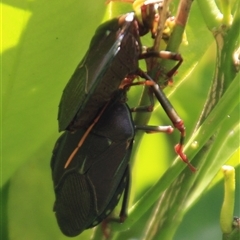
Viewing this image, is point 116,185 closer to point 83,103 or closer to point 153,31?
point 83,103

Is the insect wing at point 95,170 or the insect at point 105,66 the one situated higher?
the insect at point 105,66

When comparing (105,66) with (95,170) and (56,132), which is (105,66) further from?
(56,132)

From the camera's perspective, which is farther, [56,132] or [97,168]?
[56,132]

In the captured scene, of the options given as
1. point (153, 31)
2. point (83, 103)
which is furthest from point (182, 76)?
point (83, 103)

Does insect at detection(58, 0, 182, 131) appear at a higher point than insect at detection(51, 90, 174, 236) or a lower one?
higher

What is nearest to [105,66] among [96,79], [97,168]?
[96,79]
